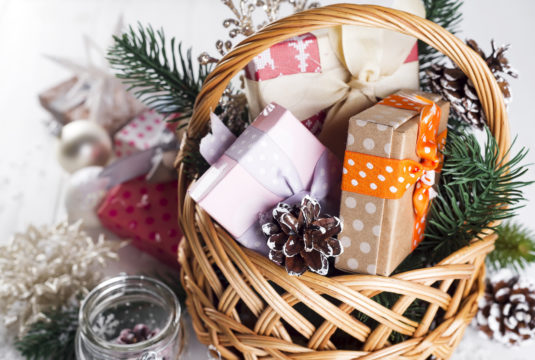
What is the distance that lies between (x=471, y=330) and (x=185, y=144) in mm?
595

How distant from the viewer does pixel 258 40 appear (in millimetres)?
646

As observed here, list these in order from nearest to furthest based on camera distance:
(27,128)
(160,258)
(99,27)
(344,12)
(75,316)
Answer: (344,12) → (75,316) → (160,258) → (27,128) → (99,27)

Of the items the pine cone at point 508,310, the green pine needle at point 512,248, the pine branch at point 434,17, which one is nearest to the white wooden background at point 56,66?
the pine cone at point 508,310

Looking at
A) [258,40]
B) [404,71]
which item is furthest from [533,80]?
[258,40]

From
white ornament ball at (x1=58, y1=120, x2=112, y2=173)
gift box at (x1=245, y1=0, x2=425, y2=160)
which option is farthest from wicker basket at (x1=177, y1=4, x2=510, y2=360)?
white ornament ball at (x1=58, y1=120, x2=112, y2=173)

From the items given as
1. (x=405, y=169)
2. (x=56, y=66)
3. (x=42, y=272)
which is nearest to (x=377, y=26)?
(x=405, y=169)

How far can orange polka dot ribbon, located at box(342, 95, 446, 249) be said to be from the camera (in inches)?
24.7

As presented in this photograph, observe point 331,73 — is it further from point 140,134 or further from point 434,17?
point 140,134

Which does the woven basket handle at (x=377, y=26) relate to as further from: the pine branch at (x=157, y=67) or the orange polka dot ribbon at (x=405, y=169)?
the pine branch at (x=157, y=67)

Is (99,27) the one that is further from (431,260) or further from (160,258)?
(431,260)

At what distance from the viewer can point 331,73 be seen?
80 cm

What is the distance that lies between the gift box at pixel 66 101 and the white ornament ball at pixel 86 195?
1.04ft

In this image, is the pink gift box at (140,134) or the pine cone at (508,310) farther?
the pink gift box at (140,134)

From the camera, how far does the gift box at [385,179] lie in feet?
2.04
